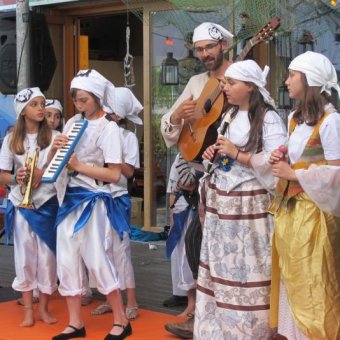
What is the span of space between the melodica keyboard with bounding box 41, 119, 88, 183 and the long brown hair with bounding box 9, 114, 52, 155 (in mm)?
616

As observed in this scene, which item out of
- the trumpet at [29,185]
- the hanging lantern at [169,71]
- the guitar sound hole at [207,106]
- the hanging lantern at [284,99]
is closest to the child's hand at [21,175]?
the trumpet at [29,185]

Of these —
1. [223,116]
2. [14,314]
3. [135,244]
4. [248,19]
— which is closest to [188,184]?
[223,116]

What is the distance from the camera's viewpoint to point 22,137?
567 cm

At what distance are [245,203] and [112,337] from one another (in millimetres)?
1430

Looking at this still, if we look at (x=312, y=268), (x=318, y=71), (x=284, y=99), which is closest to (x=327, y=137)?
(x=318, y=71)

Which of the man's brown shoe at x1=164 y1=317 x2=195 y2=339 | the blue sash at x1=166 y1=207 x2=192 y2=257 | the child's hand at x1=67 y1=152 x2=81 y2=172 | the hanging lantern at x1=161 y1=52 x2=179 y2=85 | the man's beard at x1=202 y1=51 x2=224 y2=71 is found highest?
the hanging lantern at x1=161 y1=52 x2=179 y2=85

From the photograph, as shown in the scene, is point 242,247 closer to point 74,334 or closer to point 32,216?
point 74,334

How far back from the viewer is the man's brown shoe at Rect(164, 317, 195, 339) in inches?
203

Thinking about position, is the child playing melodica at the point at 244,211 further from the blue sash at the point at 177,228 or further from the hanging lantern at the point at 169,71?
the hanging lantern at the point at 169,71

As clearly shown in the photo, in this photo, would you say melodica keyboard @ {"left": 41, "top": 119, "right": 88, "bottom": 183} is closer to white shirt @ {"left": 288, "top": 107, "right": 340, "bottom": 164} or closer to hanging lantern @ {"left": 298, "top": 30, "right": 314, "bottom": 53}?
white shirt @ {"left": 288, "top": 107, "right": 340, "bottom": 164}

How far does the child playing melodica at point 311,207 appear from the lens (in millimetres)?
3973

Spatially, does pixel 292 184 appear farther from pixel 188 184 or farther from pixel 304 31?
pixel 304 31

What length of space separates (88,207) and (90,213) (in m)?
0.04

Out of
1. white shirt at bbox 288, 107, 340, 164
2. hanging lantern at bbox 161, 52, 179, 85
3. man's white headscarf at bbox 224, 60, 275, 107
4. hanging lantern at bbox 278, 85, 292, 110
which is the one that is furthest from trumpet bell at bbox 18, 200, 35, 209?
hanging lantern at bbox 161, 52, 179, 85
